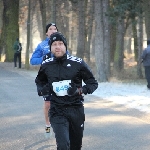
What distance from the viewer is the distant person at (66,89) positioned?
5449 millimetres

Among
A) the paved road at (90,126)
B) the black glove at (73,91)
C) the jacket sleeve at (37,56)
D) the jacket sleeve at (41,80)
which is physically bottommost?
the paved road at (90,126)

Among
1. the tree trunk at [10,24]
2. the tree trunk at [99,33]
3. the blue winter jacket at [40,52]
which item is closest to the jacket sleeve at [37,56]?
the blue winter jacket at [40,52]

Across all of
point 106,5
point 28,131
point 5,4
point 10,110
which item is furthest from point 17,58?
point 28,131

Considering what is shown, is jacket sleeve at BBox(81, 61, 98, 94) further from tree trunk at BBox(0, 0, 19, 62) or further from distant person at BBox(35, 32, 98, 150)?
tree trunk at BBox(0, 0, 19, 62)

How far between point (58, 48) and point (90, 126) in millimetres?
4498

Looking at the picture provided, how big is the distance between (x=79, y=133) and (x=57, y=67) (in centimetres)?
80

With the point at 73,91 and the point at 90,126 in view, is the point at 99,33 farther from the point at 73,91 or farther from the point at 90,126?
the point at 73,91

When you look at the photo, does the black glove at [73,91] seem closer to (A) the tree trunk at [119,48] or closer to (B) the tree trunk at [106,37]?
(B) the tree trunk at [106,37]

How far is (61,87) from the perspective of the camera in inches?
214

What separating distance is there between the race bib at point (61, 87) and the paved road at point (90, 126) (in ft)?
7.73

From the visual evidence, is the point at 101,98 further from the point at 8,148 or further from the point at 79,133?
the point at 79,133

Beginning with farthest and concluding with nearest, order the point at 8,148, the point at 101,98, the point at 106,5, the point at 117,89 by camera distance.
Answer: the point at 106,5 → the point at 117,89 → the point at 101,98 → the point at 8,148

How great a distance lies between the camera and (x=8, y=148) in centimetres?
768

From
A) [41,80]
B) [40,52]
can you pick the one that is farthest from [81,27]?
[41,80]
